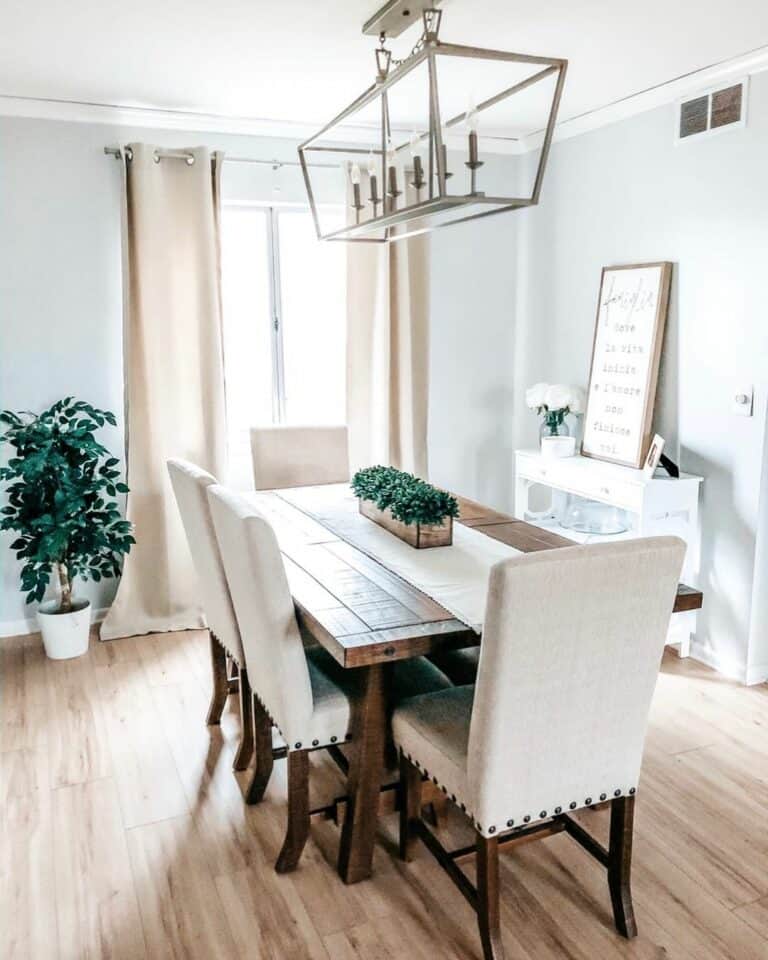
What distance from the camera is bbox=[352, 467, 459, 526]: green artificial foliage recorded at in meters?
2.72

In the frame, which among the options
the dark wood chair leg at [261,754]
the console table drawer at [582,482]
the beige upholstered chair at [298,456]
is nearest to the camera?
the dark wood chair leg at [261,754]

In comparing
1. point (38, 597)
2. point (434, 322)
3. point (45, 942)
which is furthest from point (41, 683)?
point (434, 322)

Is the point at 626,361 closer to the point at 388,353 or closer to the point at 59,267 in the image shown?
the point at 388,353

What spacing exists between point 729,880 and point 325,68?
3.12m

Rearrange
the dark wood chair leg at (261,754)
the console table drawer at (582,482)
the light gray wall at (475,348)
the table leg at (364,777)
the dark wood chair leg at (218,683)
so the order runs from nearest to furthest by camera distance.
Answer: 1. the table leg at (364,777)
2. the dark wood chair leg at (261,754)
3. the dark wood chair leg at (218,683)
4. the console table drawer at (582,482)
5. the light gray wall at (475,348)

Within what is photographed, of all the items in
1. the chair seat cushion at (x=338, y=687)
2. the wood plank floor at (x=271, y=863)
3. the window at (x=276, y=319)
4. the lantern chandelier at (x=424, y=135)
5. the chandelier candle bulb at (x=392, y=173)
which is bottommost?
the wood plank floor at (x=271, y=863)

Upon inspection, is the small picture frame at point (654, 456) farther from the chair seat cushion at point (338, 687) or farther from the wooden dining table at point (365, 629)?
the chair seat cushion at point (338, 687)

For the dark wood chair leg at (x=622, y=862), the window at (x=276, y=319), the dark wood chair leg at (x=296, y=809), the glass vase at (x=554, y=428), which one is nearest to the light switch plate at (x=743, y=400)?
the glass vase at (x=554, y=428)

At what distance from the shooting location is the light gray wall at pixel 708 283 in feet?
10.9

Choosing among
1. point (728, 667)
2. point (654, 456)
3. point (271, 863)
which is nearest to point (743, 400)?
point (654, 456)

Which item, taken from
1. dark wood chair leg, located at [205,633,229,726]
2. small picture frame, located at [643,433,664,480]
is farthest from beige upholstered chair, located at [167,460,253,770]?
small picture frame, located at [643,433,664,480]

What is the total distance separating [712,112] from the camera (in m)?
3.41

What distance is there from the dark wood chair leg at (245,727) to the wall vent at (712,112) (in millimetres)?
2805

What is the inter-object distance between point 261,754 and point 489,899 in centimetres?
92
